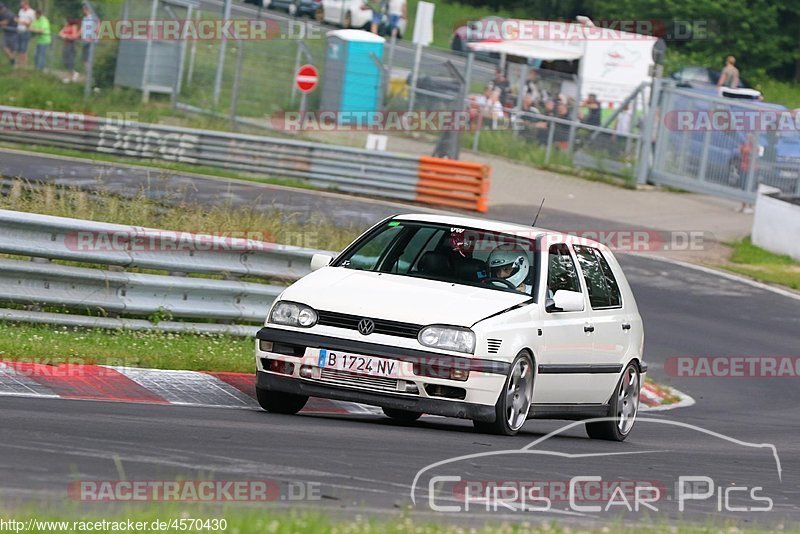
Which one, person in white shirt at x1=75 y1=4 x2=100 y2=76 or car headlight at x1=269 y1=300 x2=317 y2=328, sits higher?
person in white shirt at x1=75 y1=4 x2=100 y2=76

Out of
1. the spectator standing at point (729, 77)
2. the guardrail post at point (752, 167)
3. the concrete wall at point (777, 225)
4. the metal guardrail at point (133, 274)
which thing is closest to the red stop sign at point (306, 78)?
the guardrail post at point (752, 167)

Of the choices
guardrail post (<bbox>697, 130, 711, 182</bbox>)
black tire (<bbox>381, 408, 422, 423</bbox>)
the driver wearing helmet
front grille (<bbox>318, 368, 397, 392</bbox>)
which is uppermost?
guardrail post (<bbox>697, 130, 711, 182</bbox>)

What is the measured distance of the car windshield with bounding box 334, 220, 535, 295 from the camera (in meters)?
10.3

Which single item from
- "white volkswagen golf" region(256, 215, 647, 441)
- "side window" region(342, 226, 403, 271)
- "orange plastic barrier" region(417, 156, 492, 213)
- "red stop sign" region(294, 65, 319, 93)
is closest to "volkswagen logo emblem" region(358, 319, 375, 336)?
"white volkswagen golf" region(256, 215, 647, 441)

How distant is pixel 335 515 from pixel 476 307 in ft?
11.6

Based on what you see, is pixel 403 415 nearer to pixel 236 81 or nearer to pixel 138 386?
pixel 138 386

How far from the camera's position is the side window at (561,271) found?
10.5m

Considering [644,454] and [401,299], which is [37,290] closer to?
[401,299]

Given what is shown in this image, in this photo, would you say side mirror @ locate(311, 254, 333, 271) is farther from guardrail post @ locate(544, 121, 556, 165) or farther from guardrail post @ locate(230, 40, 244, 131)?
guardrail post @ locate(544, 121, 556, 165)

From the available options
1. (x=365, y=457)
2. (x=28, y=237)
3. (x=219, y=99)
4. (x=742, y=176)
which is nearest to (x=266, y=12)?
(x=219, y=99)

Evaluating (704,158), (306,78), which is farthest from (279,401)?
(306,78)

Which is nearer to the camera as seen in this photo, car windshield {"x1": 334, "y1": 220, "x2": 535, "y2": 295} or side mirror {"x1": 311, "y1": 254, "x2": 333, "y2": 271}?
car windshield {"x1": 334, "y1": 220, "x2": 535, "y2": 295}

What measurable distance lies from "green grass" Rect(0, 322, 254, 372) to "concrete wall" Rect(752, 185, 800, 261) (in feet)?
49.9

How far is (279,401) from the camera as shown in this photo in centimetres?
1000
